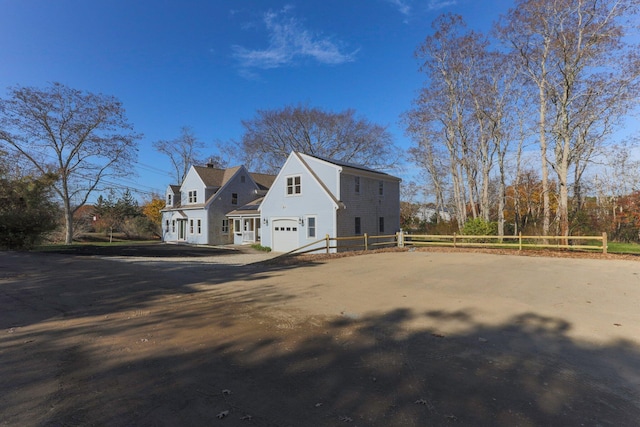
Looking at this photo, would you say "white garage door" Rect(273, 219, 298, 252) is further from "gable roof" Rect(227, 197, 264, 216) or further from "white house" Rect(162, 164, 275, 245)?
"white house" Rect(162, 164, 275, 245)

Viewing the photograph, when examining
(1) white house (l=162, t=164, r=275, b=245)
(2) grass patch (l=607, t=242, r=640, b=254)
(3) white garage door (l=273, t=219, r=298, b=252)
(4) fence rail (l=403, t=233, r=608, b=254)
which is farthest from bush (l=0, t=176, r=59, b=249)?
(2) grass patch (l=607, t=242, r=640, b=254)

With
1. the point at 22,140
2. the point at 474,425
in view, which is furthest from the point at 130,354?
the point at 22,140

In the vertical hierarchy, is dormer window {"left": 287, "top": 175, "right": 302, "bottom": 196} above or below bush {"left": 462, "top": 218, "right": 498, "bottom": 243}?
above

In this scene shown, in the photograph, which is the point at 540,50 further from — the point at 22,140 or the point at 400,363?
the point at 22,140

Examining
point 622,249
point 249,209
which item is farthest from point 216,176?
point 622,249

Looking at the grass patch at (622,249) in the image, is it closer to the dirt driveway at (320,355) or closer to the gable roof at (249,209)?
the dirt driveway at (320,355)

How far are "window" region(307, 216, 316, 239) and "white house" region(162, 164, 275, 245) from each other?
276 inches

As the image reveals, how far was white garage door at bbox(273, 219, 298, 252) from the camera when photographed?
22.6 metres

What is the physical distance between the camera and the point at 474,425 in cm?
267

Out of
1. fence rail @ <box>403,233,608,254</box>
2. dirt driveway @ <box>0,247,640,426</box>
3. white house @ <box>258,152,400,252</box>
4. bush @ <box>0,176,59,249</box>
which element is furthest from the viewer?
white house @ <box>258,152,400,252</box>

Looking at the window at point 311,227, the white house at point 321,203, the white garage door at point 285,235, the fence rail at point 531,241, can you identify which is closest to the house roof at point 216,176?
the white house at point 321,203

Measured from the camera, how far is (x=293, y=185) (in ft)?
74.7

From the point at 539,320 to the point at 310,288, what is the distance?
487 cm

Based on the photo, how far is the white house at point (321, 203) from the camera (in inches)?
825
